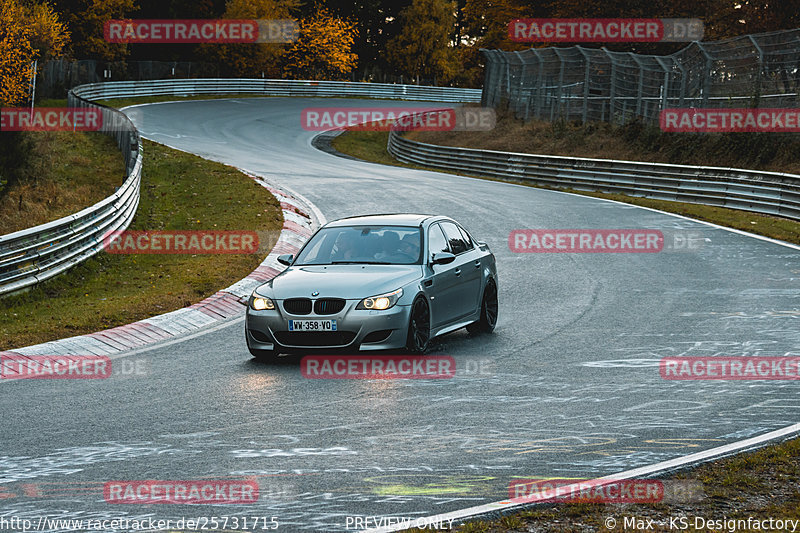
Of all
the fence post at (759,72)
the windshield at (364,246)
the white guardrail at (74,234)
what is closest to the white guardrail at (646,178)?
the fence post at (759,72)

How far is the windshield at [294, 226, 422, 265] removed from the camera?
12.0m

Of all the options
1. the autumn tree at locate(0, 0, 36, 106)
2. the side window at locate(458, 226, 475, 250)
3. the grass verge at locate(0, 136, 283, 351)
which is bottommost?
the grass verge at locate(0, 136, 283, 351)

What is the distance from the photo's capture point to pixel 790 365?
10.4 metres

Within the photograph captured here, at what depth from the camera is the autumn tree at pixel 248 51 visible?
77125mm

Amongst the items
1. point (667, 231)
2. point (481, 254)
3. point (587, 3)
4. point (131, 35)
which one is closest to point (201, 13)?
point (131, 35)

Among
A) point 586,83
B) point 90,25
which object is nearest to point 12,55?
point 586,83

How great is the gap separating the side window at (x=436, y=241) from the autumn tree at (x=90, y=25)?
62.3m

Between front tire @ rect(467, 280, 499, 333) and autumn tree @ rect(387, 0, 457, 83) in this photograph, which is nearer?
front tire @ rect(467, 280, 499, 333)

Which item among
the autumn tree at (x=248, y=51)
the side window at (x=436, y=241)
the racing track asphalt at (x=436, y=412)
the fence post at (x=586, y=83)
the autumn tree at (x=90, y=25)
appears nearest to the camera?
the racing track asphalt at (x=436, y=412)

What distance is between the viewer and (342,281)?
11086 mm

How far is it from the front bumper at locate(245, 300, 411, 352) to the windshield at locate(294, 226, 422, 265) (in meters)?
A: 1.24

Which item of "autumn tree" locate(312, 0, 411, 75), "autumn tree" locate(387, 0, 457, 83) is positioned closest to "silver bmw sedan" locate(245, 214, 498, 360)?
"autumn tree" locate(387, 0, 457, 83)

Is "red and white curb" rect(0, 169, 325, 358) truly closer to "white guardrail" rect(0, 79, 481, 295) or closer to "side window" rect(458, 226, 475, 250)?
"white guardrail" rect(0, 79, 481, 295)

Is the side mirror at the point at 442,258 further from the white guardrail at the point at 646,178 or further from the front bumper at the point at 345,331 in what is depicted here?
the white guardrail at the point at 646,178
